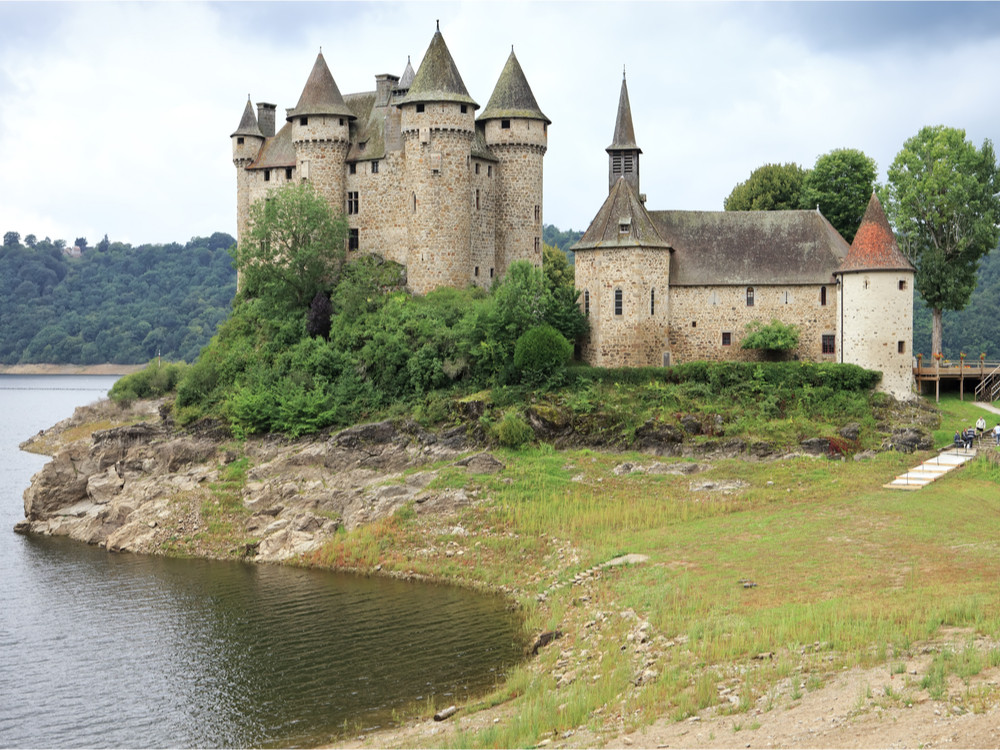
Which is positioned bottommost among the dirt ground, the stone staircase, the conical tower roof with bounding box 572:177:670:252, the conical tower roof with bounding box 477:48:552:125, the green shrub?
the dirt ground

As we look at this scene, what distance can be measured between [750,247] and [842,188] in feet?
36.1

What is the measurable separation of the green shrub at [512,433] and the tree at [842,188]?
25.2 m

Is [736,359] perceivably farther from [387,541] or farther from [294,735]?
[294,735]

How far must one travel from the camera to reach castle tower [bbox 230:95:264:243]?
68.6 metres

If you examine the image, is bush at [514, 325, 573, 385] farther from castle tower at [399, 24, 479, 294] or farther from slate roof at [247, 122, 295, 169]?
slate roof at [247, 122, 295, 169]

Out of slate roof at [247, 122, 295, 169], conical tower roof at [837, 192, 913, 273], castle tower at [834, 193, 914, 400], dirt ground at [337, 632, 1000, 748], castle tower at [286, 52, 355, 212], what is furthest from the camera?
slate roof at [247, 122, 295, 169]

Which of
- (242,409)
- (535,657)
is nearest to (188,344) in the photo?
(242,409)

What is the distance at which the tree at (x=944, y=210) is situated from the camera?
191 feet

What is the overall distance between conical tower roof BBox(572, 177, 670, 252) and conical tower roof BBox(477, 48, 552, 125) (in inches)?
352

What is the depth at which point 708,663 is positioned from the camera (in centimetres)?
2383

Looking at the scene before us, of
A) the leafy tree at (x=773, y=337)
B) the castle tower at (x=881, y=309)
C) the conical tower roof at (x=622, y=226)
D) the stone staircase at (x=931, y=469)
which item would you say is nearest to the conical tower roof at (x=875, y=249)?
the castle tower at (x=881, y=309)

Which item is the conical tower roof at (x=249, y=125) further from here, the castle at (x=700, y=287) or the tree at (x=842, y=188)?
the tree at (x=842, y=188)

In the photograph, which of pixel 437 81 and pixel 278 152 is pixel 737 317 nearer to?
pixel 437 81

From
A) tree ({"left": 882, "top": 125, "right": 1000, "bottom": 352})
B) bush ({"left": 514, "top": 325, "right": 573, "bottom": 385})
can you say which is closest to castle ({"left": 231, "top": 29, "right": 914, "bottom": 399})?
bush ({"left": 514, "top": 325, "right": 573, "bottom": 385})
